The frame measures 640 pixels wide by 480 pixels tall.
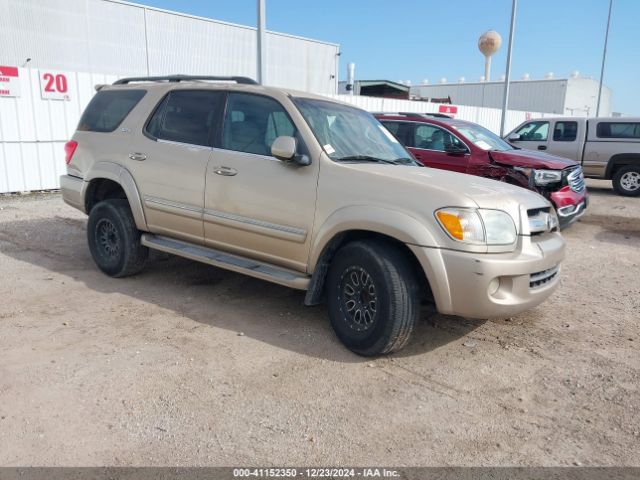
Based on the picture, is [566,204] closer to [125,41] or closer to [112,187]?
[112,187]

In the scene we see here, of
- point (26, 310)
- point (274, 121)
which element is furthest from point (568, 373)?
point (26, 310)

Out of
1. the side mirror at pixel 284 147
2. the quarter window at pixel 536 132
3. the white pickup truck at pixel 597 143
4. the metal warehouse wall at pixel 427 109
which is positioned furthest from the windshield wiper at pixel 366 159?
the metal warehouse wall at pixel 427 109

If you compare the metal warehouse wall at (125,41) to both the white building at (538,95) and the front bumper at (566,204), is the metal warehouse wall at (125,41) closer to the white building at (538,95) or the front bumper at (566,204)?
the white building at (538,95)

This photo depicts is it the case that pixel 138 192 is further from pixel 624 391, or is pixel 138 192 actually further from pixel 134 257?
pixel 624 391

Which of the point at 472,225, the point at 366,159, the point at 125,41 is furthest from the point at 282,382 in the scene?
the point at 125,41

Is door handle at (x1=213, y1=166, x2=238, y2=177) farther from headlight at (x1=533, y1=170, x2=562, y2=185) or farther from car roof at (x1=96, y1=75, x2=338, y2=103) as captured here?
headlight at (x1=533, y1=170, x2=562, y2=185)

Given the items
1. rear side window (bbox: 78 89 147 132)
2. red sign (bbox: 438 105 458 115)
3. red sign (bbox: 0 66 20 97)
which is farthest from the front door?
red sign (bbox: 438 105 458 115)

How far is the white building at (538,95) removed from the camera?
4347 centimetres

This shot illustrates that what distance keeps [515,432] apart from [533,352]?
3.94ft

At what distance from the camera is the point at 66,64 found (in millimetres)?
22719

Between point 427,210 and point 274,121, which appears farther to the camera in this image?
point 274,121

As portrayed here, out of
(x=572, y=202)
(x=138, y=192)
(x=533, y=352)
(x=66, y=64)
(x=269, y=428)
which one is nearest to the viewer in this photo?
(x=269, y=428)

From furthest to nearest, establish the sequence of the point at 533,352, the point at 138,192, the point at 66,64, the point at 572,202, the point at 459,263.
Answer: the point at 66,64 < the point at 572,202 < the point at 138,192 < the point at 533,352 < the point at 459,263

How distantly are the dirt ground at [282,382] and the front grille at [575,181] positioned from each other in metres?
3.04
